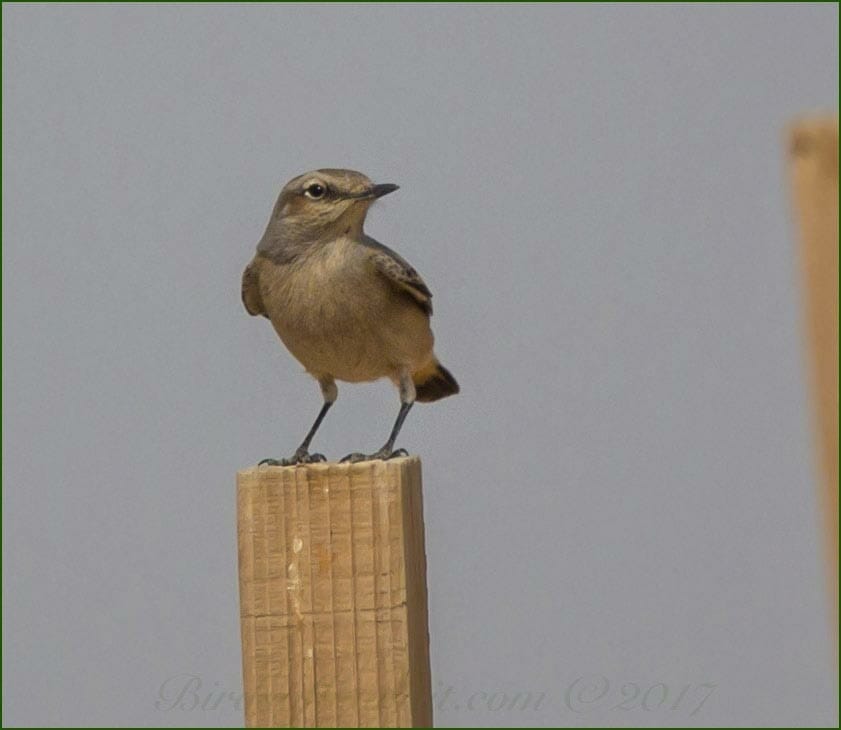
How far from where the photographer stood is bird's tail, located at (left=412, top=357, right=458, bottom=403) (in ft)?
26.3

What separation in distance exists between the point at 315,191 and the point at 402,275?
78 cm

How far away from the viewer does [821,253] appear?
1755mm

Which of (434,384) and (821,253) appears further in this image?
(434,384)

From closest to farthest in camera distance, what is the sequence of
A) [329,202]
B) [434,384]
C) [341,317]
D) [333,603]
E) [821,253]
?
[821,253], [333,603], [341,317], [329,202], [434,384]

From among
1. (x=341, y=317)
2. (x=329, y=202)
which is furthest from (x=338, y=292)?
(x=329, y=202)

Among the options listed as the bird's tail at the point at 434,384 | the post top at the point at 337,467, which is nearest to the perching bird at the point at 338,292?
the bird's tail at the point at 434,384

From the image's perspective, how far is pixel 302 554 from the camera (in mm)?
3447

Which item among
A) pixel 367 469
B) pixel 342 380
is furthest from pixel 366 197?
pixel 367 469

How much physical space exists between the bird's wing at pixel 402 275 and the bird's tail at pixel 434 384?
0.74 meters

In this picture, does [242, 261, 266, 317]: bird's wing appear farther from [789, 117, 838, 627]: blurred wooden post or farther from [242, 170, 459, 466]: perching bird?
[789, 117, 838, 627]: blurred wooden post

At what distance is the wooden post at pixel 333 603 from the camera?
11.0ft

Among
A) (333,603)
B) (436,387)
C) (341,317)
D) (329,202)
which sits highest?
(329,202)

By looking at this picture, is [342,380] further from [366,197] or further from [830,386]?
[830,386]

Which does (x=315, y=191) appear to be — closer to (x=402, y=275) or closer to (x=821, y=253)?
(x=402, y=275)
